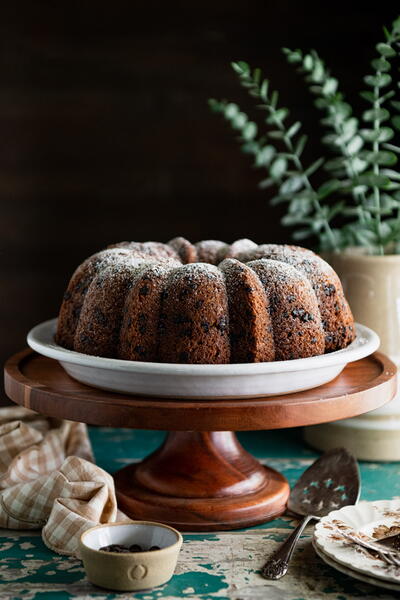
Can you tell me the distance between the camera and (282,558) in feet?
3.26

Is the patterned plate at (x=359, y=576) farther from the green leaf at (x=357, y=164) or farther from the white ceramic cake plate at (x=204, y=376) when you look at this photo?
the green leaf at (x=357, y=164)

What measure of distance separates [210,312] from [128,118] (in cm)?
83

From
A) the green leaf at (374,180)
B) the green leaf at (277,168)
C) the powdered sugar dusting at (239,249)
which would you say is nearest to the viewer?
the powdered sugar dusting at (239,249)

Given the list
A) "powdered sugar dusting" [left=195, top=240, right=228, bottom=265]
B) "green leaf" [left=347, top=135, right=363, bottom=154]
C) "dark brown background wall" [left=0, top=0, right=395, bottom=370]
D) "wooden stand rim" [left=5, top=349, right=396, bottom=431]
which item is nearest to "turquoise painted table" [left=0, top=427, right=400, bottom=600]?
"wooden stand rim" [left=5, top=349, right=396, bottom=431]

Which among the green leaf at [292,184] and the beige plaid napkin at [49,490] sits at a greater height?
the green leaf at [292,184]

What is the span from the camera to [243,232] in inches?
71.7

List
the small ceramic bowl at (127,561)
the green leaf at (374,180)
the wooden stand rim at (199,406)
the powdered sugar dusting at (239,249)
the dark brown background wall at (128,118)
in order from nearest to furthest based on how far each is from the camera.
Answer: the small ceramic bowl at (127,561), the wooden stand rim at (199,406), the powdered sugar dusting at (239,249), the green leaf at (374,180), the dark brown background wall at (128,118)

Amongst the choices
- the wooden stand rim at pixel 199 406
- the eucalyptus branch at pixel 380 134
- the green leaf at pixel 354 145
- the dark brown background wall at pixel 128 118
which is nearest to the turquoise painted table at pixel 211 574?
the wooden stand rim at pixel 199 406

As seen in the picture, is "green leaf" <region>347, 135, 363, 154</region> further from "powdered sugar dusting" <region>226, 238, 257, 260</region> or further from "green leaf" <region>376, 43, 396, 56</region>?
"powdered sugar dusting" <region>226, 238, 257, 260</region>

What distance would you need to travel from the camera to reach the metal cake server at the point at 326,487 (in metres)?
1.14

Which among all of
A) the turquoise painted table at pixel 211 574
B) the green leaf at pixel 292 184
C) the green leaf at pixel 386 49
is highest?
the green leaf at pixel 386 49

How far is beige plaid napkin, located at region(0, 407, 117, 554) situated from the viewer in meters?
1.04

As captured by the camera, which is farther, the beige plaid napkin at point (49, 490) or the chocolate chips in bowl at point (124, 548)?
the beige plaid napkin at point (49, 490)

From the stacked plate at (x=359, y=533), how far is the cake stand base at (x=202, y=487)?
14 cm
